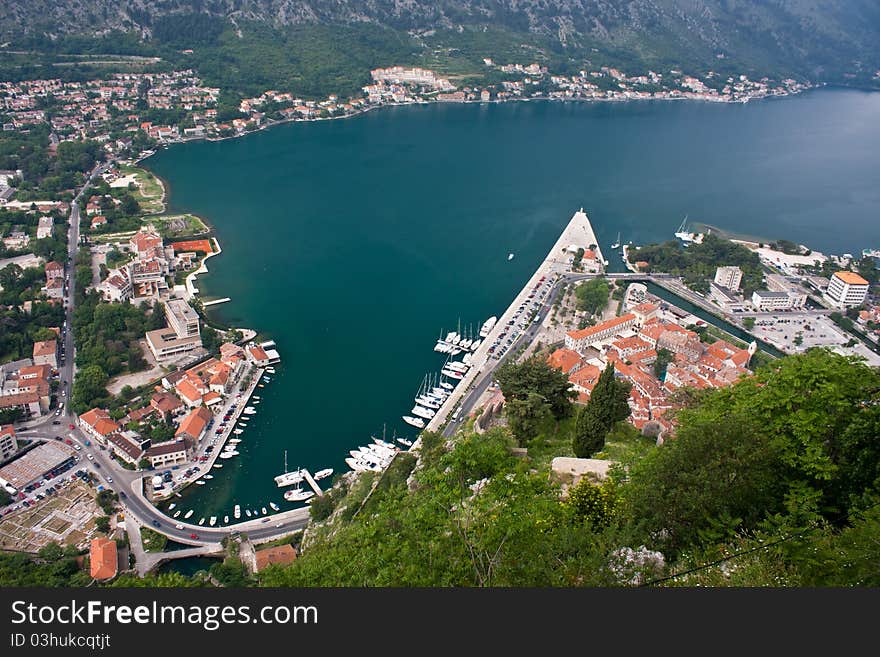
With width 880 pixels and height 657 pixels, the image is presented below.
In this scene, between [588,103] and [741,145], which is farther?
[588,103]

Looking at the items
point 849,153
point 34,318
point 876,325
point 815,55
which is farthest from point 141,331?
point 815,55

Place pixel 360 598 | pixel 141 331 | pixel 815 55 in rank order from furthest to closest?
pixel 815 55 → pixel 141 331 → pixel 360 598

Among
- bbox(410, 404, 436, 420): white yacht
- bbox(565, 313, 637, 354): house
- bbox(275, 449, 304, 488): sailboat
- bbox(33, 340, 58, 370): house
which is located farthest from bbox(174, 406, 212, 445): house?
bbox(565, 313, 637, 354): house

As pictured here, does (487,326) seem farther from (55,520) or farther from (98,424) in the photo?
(55,520)

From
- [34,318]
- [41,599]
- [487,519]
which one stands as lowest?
[34,318]

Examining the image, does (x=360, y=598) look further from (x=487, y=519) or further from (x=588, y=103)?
(x=588, y=103)

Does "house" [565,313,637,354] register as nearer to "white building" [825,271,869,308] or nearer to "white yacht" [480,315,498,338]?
"white yacht" [480,315,498,338]
